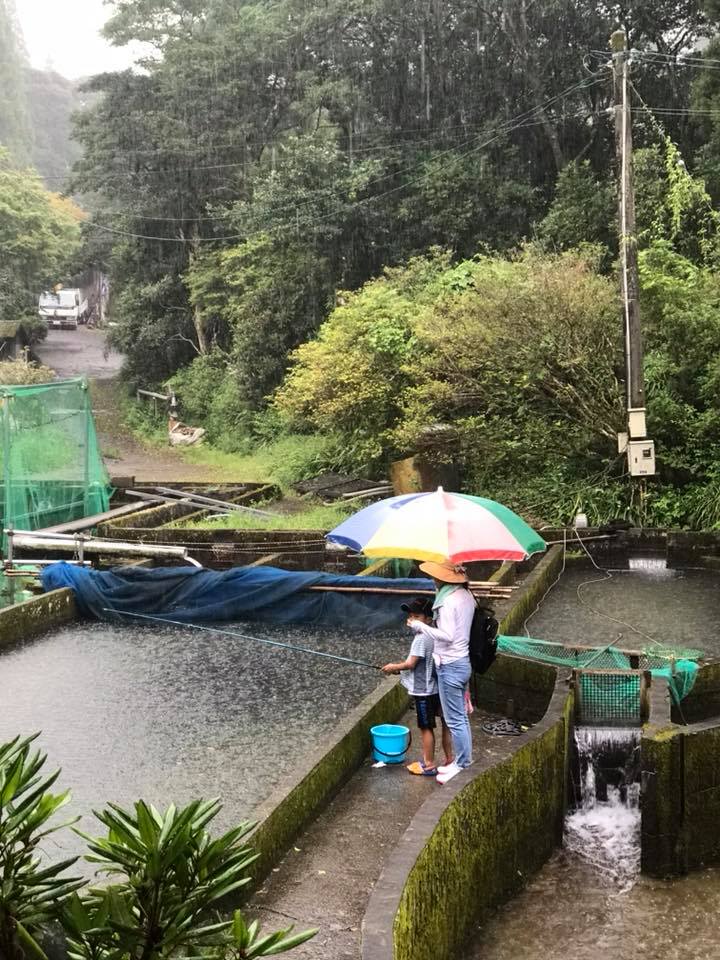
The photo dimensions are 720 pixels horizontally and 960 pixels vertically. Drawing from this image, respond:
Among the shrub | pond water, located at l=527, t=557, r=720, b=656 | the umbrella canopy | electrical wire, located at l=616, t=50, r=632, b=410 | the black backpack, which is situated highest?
electrical wire, located at l=616, t=50, r=632, b=410

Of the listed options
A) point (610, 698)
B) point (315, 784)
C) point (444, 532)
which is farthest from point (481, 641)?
point (610, 698)

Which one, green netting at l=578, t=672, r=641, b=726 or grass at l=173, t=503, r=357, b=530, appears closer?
green netting at l=578, t=672, r=641, b=726

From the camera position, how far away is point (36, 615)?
12.4 metres

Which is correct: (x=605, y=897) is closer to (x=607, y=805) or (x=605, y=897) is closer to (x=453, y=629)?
(x=607, y=805)

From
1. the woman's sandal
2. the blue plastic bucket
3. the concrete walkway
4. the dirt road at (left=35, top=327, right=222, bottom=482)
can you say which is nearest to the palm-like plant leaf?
the concrete walkway

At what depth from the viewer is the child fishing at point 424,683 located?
7.29m

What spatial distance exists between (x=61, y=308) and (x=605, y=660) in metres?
46.4

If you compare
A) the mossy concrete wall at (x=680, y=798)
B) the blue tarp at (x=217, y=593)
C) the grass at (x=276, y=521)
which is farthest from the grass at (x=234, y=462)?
the mossy concrete wall at (x=680, y=798)

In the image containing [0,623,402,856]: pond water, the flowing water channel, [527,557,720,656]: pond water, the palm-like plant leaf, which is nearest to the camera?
the palm-like plant leaf

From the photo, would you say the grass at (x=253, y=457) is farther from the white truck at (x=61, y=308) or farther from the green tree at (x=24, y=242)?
the white truck at (x=61, y=308)

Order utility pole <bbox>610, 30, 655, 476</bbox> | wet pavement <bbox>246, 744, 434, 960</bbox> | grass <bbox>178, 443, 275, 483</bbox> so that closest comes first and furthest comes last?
wet pavement <bbox>246, 744, 434, 960</bbox> → utility pole <bbox>610, 30, 655, 476</bbox> → grass <bbox>178, 443, 275, 483</bbox>

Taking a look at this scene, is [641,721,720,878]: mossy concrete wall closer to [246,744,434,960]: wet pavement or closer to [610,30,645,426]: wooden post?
[246,744,434,960]: wet pavement

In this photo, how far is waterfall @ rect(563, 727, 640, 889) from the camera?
330 inches

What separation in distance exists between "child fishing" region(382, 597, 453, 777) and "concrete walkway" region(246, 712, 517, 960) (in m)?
0.19
